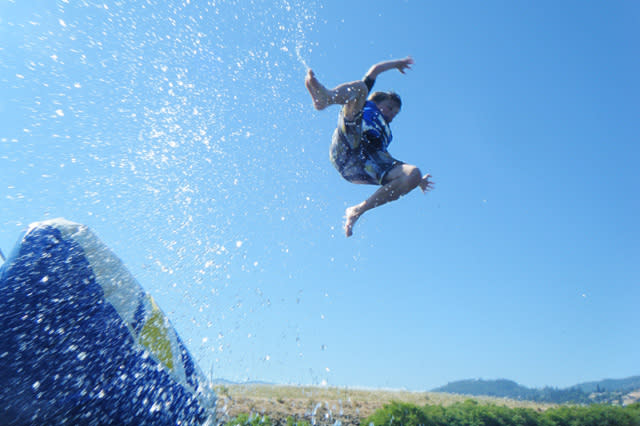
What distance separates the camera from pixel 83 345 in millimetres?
3570

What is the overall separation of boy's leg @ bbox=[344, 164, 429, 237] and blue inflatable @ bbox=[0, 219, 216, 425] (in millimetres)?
3119

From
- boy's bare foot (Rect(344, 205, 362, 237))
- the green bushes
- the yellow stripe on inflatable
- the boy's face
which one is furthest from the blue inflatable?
the green bushes

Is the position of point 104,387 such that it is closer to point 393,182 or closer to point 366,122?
point 393,182

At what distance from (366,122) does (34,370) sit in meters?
4.96

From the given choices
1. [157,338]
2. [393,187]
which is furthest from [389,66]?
[157,338]

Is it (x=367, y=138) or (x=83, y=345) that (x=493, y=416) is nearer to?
(x=367, y=138)

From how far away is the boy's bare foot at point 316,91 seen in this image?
19.0ft

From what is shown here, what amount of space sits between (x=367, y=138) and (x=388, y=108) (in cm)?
71

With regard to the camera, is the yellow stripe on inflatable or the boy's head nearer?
the yellow stripe on inflatable

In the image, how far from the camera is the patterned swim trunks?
647 centimetres

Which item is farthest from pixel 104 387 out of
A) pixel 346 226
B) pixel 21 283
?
pixel 346 226

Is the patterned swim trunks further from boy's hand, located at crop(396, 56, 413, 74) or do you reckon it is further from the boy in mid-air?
boy's hand, located at crop(396, 56, 413, 74)

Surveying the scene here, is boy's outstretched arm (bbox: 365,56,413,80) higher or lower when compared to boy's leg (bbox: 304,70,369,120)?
higher

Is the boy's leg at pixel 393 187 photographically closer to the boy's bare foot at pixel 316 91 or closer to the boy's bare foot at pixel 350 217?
the boy's bare foot at pixel 350 217
